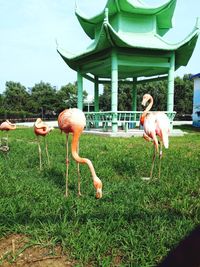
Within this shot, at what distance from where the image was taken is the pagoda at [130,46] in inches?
535

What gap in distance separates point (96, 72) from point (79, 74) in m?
0.93

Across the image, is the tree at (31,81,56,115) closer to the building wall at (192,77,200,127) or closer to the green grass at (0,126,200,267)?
the building wall at (192,77,200,127)

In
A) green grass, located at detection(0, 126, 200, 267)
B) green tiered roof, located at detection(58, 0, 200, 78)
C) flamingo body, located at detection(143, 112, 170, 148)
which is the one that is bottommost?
green grass, located at detection(0, 126, 200, 267)

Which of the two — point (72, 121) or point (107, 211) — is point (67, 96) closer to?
point (72, 121)

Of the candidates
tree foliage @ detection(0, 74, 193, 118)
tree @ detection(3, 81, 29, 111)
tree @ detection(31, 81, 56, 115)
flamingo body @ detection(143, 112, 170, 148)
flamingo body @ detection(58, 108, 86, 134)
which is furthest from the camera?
tree @ detection(3, 81, 29, 111)

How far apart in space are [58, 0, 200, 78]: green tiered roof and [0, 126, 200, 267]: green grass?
28.7ft

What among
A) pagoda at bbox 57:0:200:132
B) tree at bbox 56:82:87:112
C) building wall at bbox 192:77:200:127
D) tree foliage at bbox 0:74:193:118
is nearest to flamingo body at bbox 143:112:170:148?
pagoda at bbox 57:0:200:132

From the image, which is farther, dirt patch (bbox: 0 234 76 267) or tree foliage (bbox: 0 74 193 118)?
tree foliage (bbox: 0 74 193 118)

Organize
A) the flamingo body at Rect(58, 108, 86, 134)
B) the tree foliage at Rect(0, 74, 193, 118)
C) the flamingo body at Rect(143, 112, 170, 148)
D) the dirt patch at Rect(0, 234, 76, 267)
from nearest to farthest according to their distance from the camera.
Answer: the dirt patch at Rect(0, 234, 76, 267)
the flamingo body at Rect(58, 108, 86, 134)
the flamingo body at Rect(143, 112, 170, 148)
the tree foliage at Rect(0, 74, 193, 118)

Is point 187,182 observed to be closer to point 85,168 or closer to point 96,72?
point 85,168

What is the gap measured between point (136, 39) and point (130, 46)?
50.6 inches

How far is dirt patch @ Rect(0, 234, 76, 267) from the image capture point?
2.68 m

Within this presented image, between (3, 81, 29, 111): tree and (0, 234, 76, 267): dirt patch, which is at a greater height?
(3, 81, 29, 111): tree

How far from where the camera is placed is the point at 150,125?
207 inches
